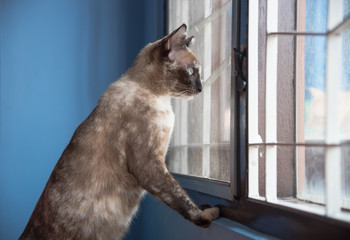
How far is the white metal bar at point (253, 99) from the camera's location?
114 cm

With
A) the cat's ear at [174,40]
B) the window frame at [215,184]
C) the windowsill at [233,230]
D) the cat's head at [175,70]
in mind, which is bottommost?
the windowsill at [233,230]

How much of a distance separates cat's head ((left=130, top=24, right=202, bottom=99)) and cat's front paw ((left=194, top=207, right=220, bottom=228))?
1.68ft

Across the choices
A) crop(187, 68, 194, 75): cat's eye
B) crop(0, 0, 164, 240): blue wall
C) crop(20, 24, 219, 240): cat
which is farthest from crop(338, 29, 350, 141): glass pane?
crop(0, 0, 164, 240): blue wall

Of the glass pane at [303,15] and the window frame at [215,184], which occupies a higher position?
the glass pane at [303,15]

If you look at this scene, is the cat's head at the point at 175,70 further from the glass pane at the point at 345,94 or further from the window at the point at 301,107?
the glass pane at the point at 345,94

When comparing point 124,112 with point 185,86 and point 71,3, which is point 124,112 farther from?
point 71,3

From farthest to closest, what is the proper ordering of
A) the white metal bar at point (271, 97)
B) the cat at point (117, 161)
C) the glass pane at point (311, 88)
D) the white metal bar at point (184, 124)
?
the white metal bar at point (184, 124) → the cat at point (117, 161) → the white metal bar at point (271, 97) → the glass pane at point (311, 88)

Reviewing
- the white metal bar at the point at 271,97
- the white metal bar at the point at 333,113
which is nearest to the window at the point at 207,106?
the white metal bar at the point at 271,97

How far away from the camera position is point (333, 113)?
808 millimetres

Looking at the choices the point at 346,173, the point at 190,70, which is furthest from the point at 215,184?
the point at 346,173

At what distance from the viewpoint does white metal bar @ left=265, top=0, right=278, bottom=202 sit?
1.09 meters

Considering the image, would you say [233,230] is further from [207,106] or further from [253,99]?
[207,106]

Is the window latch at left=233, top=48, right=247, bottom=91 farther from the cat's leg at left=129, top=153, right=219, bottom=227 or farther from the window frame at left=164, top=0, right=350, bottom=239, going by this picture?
the cat's leg at left=129, top=153, right=219, bottom=227

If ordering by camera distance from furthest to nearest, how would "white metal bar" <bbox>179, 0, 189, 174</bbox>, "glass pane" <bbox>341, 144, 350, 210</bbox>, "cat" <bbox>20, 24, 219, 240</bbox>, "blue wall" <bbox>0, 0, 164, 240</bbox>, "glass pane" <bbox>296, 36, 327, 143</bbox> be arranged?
"blue wall" <bbox>0, 0, 164, 240</bbox>, "white metal bar" <bbox>179, 0, 189, 174</bbox>, "cat" <bbox>20, 24, 219, 240</bbox>, "glass pane" <bbox>296, 36, 327, 143</bbox>, "glass pane" <bbox>341, 144, 350, 210</bbox>
